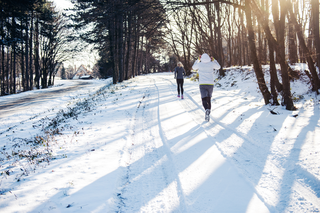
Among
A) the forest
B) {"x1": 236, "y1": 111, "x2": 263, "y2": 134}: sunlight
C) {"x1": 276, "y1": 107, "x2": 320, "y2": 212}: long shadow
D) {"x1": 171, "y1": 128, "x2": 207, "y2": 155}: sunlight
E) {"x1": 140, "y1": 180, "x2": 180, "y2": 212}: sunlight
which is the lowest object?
{"x1": 140, "y1": 180, "x2": 180, "y2": 212}: sunlight

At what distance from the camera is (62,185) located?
3035 millimetres

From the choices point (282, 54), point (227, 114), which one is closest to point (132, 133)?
point (227, 114)

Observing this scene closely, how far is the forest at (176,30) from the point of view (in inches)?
292

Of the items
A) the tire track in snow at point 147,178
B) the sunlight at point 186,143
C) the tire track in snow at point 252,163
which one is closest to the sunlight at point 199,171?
the tire track in snow at point 147,178

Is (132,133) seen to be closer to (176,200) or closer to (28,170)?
(28,170)

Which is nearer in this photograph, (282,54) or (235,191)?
(235,191)

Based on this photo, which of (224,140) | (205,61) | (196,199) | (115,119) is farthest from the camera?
(115,119)

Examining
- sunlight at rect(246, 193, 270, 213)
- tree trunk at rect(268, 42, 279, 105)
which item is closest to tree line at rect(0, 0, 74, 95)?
tree trunk at rect(268, 42, 279, 105)

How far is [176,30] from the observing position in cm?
3130

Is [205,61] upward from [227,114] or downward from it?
upward

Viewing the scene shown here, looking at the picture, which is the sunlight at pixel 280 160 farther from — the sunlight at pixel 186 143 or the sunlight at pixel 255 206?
the sunlight at pixel 186 143

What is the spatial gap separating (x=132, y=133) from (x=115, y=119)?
1720 millimetres

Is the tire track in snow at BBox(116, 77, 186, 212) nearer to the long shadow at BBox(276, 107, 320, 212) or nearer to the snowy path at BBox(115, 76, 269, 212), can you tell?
the snowy path at BBox(115, 76, 269, 212)

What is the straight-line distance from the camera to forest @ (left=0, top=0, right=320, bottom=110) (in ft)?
24.3
